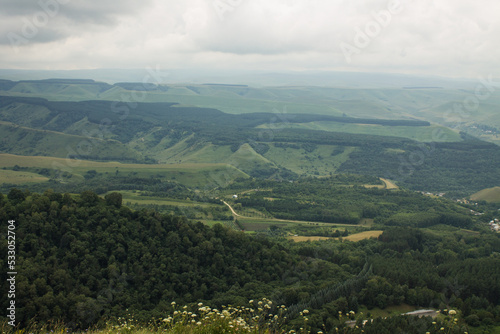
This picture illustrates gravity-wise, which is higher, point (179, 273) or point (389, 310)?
point (179, 273)

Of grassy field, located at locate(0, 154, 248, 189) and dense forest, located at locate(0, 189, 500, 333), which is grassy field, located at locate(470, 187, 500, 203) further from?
dense forest, located at locate(0, 189, 500, 333)

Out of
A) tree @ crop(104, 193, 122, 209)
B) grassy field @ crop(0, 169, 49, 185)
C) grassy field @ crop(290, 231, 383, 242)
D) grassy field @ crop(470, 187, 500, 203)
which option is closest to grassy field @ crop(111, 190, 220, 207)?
grassy field @ crop(290, 231, 383, 242)

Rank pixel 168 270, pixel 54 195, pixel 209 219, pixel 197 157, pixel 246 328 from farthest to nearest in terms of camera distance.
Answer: pixel 197 157 → pixel 209 219 → pixel 54 195 → pixel 168 270 → pixel 246 328

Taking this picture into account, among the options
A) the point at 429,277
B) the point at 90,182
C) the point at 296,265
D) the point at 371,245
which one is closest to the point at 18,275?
the point at 296,265

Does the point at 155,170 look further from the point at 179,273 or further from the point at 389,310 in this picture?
the point at 389,310

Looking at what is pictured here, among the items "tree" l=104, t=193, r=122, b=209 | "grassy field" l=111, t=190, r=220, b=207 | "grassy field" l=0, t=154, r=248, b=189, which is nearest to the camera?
"tree" l=104, t=193, r=122, b=209

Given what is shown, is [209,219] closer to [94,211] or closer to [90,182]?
[94,211]

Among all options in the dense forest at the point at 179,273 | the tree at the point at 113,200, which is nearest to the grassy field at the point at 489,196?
the dense forest at the point at 179,273

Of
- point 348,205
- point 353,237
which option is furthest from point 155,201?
point 348,205
